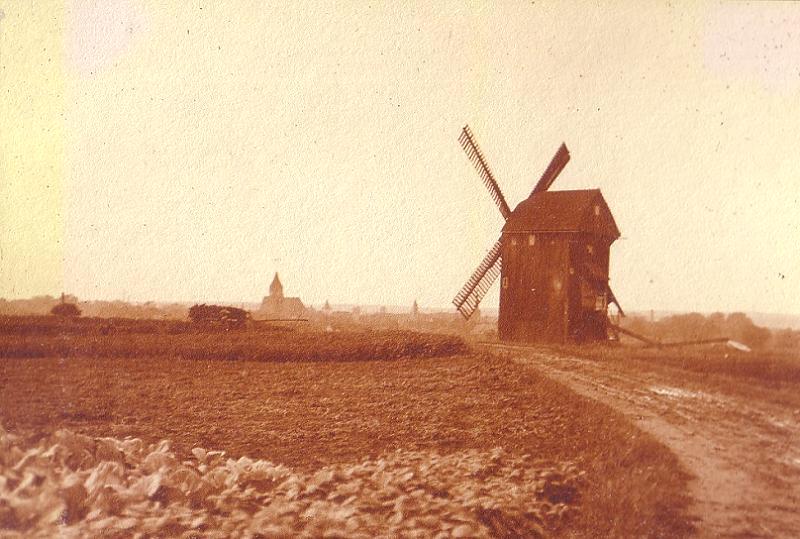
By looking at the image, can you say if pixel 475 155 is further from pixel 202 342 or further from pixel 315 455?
pixel 202 342

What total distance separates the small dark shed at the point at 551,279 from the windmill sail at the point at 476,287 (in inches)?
42.3

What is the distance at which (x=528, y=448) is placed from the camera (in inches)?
173

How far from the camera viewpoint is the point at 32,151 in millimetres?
4938

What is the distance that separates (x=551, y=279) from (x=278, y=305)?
490cm

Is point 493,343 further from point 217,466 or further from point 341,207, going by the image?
point 217,466

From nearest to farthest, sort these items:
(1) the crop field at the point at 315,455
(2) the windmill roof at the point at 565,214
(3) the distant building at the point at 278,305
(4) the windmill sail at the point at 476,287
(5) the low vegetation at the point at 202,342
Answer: (1) the crop field at the point at 315,455, (3) the distant building at the point at 278,305, (5) the low vegetation at the point at 202,342, (4) the windmill sail at the point at 476,287, (2) the windmill roof at the point at 565,214

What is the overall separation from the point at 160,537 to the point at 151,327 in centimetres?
324

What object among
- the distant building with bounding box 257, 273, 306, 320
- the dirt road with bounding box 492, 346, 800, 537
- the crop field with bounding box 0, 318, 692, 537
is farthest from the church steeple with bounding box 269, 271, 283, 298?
the dirt road with bounding box 492, 346, 800, 537

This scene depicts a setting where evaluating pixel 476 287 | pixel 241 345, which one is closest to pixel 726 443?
pixel 476 287

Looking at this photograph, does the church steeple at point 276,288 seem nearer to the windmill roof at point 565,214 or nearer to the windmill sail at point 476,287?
the windmill sail at point 476,287

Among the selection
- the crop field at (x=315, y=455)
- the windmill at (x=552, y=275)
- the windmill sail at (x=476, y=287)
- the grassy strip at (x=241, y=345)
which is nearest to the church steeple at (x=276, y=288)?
the crop field at (x=315, y=455)

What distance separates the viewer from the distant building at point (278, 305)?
15.9 ft

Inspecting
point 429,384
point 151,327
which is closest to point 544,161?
point 429,384

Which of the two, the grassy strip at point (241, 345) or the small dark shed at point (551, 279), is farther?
the small dark shed at point (551, 279)
